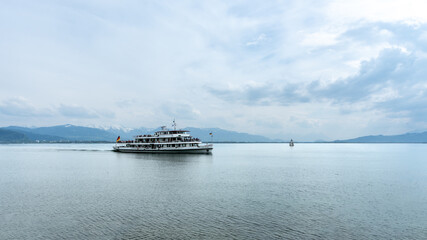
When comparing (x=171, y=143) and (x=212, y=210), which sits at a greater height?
(x=171, y=143)

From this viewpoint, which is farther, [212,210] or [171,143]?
[171,143]

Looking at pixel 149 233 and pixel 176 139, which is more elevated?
pixel 176 139

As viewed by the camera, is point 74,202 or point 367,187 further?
point 367,187

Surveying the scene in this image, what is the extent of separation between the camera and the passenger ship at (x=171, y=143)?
109 meters

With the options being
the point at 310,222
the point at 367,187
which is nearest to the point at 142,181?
the point at 310,222

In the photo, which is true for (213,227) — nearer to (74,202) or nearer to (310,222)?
(310,222)

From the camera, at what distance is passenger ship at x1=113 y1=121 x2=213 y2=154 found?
10875cm

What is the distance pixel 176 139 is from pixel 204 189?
71808 millimetres

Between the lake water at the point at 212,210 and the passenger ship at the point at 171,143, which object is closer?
the lake water at the point at 212,210

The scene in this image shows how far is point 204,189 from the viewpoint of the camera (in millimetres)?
40531

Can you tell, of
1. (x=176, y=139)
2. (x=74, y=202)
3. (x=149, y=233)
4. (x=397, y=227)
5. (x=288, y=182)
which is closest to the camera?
(x=149, y=233)

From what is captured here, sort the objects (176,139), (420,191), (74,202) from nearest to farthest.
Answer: (74,202) < (420,191) < (176,139)

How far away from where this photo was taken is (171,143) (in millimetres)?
110438

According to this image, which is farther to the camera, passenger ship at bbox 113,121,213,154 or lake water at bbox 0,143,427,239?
passenger ship at bbox 113,121,213,154
